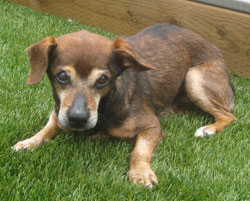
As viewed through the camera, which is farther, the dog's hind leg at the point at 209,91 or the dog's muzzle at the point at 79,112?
the dog's hind leg at the point at 209,91

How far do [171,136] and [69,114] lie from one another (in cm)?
129

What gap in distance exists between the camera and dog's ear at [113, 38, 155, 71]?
10.0 ft

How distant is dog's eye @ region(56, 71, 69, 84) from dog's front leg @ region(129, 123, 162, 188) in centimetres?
88

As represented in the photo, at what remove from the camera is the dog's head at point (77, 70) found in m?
2.82

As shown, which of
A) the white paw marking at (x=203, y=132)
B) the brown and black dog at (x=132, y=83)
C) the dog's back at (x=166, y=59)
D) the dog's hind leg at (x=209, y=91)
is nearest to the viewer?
the brown and black dog at (x=132, y=83)

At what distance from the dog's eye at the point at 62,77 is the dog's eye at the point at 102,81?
25 cm

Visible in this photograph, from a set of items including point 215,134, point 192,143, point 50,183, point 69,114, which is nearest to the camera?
point 50,183

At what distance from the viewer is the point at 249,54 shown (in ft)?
18.2

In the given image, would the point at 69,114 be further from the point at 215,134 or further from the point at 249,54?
the point at 249,54

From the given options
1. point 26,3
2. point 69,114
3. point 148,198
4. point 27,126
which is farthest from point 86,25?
point 148,198

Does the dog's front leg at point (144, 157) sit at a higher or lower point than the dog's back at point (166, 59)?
lower

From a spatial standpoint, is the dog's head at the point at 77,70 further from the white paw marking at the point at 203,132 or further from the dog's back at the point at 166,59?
the white paw marking at the point at 203,132


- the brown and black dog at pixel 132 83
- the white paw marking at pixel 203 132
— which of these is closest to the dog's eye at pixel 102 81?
the brown and black dog at pixel 132 83

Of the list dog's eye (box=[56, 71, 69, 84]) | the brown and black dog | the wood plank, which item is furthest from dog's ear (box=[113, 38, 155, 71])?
the wood plank
